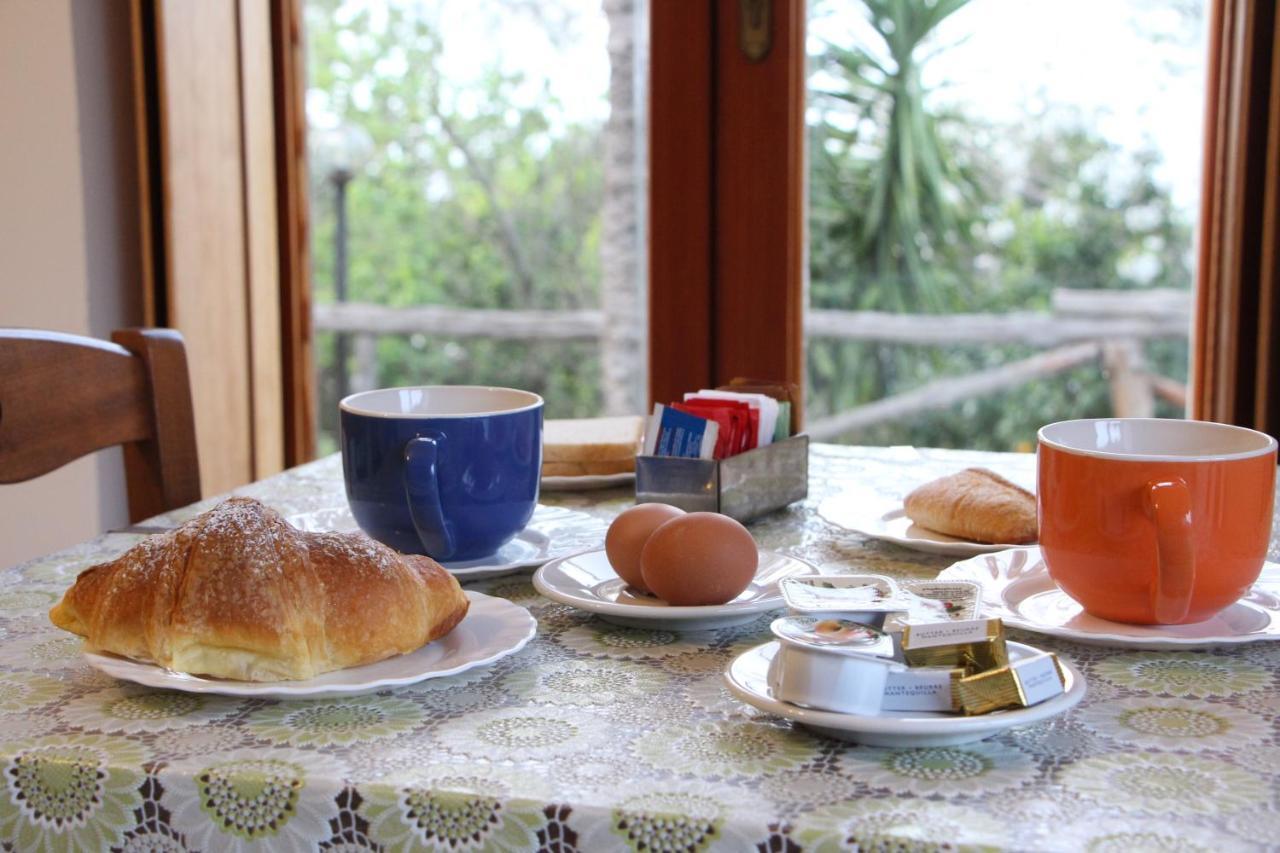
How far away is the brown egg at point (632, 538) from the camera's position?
731 mm

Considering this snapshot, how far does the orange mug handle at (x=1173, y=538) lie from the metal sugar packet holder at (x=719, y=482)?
351mm

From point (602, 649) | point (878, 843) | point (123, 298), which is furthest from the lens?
point (123, 298)

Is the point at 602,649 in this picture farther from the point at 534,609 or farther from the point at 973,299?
the point at 973,299

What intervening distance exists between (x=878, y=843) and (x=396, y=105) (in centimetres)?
298

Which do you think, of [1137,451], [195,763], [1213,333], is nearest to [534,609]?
[195,763]

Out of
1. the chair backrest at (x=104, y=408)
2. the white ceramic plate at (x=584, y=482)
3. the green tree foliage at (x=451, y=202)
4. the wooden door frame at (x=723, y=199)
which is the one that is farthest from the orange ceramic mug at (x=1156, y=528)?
the green tree foliage at (x=451, y=202)

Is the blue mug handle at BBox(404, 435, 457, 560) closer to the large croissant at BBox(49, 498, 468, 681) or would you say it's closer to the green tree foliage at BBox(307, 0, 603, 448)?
the large croissant at BBox(49, 498, 468, 681)

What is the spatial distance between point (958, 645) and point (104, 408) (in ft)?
2.74

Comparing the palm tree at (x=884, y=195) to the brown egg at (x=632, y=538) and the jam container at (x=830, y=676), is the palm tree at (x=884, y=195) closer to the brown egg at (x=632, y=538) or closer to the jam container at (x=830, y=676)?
the brown egg at (x=632, y=538)

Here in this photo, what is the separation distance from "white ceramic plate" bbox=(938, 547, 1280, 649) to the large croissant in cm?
29

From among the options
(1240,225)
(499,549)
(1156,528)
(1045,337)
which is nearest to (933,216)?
(1045,337)

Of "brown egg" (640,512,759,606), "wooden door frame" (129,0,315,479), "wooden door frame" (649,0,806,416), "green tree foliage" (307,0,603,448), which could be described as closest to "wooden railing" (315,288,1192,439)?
"wooden door frame" (649,0,806,416)

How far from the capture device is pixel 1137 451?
764 mm

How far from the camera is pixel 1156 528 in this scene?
0.64 m
